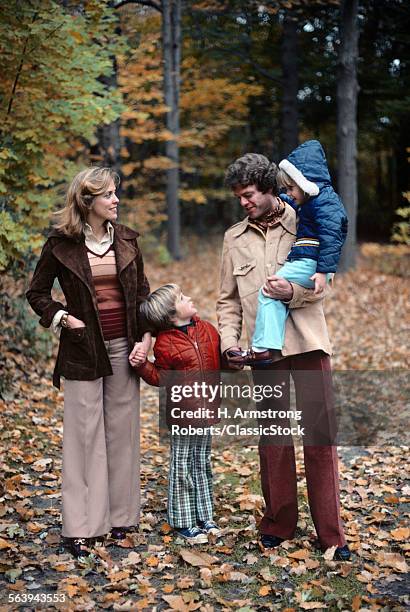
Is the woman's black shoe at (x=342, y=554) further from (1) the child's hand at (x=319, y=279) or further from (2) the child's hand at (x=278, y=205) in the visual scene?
(2) the child's hand at (x=278, y=205)

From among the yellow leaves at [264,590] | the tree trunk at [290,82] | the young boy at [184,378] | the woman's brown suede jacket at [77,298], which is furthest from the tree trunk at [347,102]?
the yellow leaves at [264,590]

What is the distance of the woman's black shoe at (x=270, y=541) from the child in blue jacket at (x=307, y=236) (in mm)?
1247

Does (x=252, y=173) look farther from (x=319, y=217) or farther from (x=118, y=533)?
(x=118, y=533)

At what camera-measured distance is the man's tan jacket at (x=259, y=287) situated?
161 inches

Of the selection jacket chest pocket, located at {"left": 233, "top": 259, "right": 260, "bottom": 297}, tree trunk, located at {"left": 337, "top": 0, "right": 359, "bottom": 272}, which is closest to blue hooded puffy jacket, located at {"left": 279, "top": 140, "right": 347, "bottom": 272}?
jacket chest pocket, located at {"left": 233, "top": 259, "right": 260, "bottom": 297}

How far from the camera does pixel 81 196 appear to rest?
4.13 m

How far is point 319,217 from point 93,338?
1549mm

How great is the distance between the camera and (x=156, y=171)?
24.1 metres

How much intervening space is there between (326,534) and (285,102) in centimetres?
1516

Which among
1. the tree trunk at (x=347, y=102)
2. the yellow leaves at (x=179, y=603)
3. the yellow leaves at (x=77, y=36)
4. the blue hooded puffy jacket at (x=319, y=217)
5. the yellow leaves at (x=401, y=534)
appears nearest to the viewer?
the yellow leaves at (x=179, y=603)

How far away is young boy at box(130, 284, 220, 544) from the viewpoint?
4.29 metres

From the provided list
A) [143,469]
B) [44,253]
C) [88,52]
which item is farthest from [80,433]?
[88,52]

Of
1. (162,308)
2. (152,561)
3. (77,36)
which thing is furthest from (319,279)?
(77,36)

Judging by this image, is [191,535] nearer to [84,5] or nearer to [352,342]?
[84,5]
